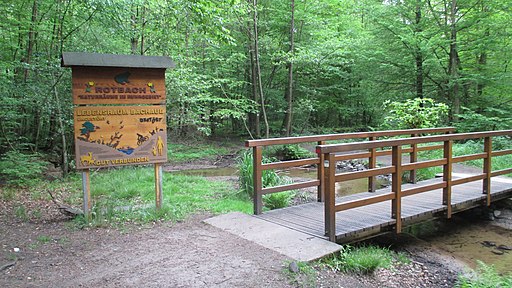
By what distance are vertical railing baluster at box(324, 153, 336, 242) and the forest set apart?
3601 mm

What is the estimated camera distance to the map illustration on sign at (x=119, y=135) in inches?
194

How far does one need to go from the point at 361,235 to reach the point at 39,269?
362 centimetres

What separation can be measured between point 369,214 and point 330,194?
1381mm

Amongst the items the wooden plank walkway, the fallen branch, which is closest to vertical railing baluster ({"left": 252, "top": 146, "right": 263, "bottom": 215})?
the wooden plank walkway

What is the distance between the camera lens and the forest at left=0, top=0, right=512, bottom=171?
8484 mm

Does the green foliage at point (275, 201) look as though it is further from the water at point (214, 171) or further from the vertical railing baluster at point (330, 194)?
the water at point (214, 171)

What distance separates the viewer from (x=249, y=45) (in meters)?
17.5

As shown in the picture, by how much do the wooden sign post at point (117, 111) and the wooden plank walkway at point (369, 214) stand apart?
2095 mm

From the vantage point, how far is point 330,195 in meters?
4.18

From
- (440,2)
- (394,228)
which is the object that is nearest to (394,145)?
(394,228)

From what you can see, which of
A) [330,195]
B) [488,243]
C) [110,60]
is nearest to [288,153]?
[488,243]

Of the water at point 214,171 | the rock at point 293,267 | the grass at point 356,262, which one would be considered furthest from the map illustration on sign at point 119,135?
the water at point 214,171

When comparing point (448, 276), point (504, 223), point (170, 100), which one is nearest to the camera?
point (448, 276)

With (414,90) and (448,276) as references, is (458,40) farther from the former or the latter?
(448,276)
